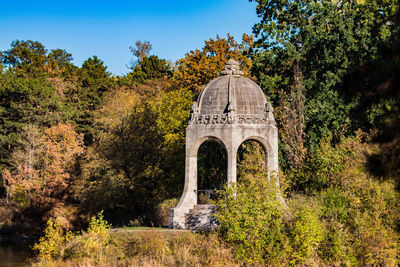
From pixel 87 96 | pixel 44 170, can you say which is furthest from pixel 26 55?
pixel 44 170

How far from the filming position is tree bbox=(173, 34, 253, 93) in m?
37.5

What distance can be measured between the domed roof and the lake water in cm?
1323

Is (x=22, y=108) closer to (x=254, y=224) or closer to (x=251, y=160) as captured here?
(x=251, y=160)

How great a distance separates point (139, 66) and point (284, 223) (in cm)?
4182

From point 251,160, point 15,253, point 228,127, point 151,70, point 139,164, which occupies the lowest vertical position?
point 15,253

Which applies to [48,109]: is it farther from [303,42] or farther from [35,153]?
[303,42]

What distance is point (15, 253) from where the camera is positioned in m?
30.7

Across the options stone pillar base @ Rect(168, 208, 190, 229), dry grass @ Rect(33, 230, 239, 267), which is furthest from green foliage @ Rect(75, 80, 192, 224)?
dry grass @ Rect(33, 230, 239, 267)

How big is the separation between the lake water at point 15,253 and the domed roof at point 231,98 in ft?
43.4

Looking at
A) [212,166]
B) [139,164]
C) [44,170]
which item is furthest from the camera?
[44,170]

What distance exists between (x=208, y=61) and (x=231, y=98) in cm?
1561

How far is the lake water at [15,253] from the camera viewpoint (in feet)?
88.5

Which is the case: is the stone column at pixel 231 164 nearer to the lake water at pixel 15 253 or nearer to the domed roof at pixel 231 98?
the domed roof at pixel 231 98

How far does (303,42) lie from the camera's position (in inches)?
1158
